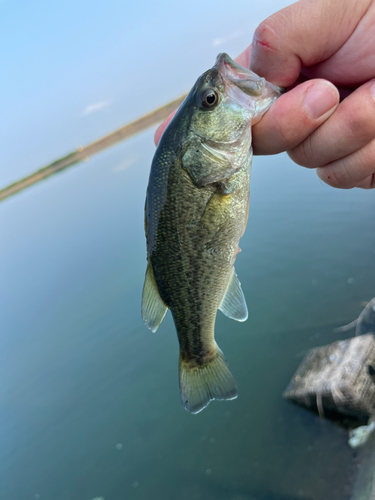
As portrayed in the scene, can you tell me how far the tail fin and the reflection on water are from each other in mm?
3959

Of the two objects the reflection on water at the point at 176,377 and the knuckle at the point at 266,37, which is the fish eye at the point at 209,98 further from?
the reflection on water at the point at 176,377

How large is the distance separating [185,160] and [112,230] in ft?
48.0

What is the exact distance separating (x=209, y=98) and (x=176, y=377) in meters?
7.26

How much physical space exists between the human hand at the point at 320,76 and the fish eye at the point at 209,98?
32 centimetres

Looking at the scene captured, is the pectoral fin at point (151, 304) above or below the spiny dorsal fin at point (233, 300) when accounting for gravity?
above

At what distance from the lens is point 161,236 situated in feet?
7.28

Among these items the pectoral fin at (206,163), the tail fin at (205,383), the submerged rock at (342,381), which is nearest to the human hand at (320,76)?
the pectoral fin at (206,163)

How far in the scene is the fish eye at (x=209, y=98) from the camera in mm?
1951

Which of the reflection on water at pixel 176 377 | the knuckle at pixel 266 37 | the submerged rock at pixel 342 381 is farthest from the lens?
the reflection on water at pixel 176 377

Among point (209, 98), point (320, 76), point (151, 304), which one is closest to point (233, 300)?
point (151, 304)

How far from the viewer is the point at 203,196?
208 cm

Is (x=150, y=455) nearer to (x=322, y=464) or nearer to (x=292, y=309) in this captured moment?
(x=322, y=464)

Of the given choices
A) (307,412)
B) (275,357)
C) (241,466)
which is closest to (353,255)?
(275,357)

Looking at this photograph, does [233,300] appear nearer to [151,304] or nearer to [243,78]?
[151,304]
